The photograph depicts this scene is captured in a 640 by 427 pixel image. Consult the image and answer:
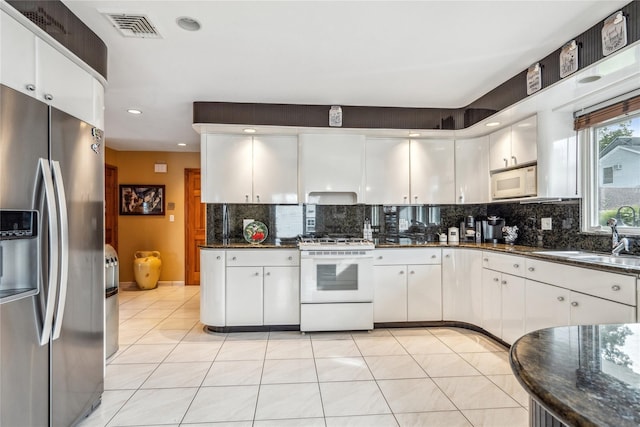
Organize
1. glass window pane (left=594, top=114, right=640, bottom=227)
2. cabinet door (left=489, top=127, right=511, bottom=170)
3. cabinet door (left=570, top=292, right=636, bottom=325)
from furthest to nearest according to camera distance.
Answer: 1. cabinet door (left=489, top=127, right=511, bottom=170)
2. glass window pane (left=594, top=114, right=640, bottom=227)
3. cabinet door (left=570, top=292, right=636, bottom=325)

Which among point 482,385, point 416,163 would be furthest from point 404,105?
point 482,385

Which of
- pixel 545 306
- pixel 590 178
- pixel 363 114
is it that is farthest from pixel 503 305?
pixel 363 114

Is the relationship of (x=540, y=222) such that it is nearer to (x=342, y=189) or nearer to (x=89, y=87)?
(x=342, y=189)

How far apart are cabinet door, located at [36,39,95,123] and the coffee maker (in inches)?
153

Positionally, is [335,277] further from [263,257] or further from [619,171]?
[619,171]

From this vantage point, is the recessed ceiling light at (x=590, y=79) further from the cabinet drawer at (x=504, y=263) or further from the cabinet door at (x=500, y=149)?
the cabinet drawer at (x=504, y=263)

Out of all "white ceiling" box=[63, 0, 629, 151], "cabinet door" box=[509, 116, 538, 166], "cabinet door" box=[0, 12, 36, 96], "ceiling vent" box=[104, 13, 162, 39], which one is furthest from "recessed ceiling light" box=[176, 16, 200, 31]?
"cabinet door" box=[509, 116, 538, 166]

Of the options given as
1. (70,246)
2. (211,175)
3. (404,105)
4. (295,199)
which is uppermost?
(404,105)

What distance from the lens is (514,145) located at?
3.25 meters

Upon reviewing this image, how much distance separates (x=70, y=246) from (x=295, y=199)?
90.7 inches

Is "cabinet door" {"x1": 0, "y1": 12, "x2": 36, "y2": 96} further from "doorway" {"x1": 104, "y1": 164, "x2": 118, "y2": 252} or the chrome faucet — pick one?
"doorway" {"x1": 104, "y1": 164, "x2": 118, "y2": 252}

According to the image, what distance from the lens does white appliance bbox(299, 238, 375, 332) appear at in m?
3.44

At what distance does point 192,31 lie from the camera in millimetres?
2125

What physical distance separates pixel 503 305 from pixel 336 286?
1.55 meters
